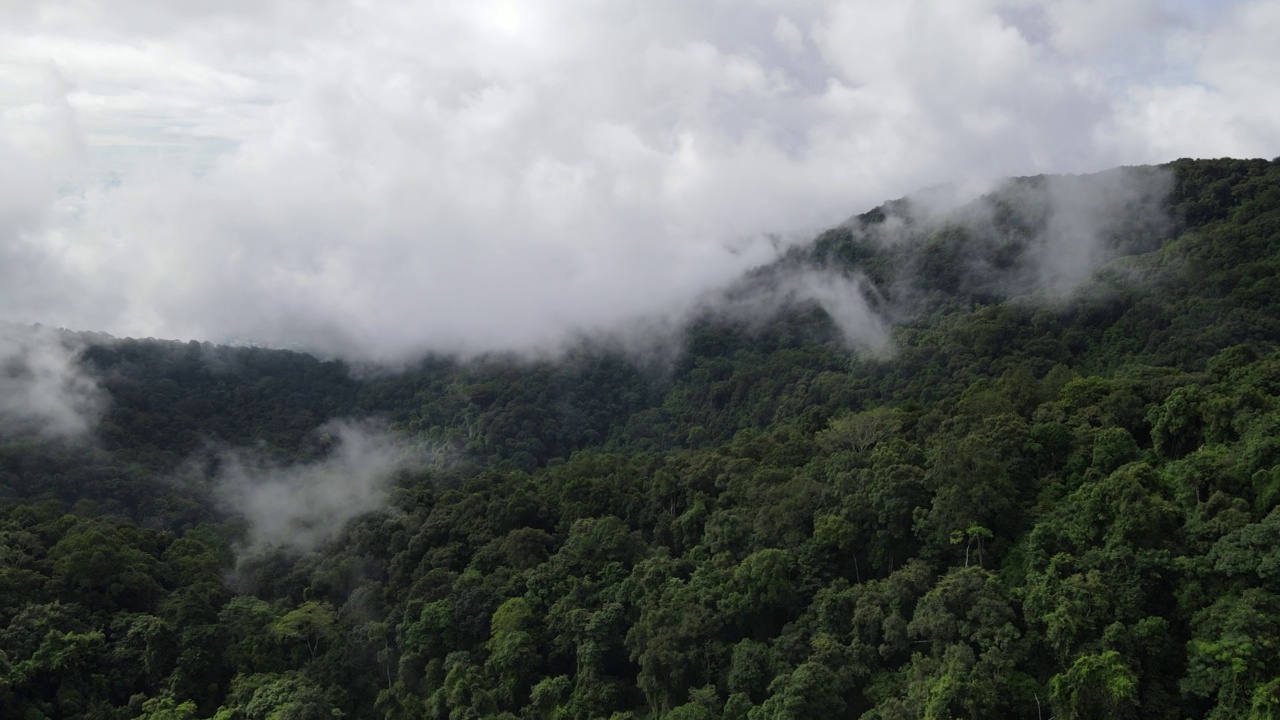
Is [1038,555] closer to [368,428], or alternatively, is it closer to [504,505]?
[504,505]

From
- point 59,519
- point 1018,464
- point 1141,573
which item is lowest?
point 1141,573

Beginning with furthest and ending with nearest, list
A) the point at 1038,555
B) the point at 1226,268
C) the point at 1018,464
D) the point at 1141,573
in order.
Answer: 1. the point at 1226,268
2. the point at 1018,464
3. the point at 1038,555
4. the point at 1141,573

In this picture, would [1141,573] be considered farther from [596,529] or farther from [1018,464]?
[596,529]

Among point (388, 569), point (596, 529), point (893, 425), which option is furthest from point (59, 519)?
point (893, 425)

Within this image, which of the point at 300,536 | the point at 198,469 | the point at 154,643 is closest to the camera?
the point at 154,643

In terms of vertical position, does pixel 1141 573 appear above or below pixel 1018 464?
below

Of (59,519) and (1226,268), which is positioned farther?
(1226,268)

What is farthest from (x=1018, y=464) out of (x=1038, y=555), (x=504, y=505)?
(x=504, y=505)
